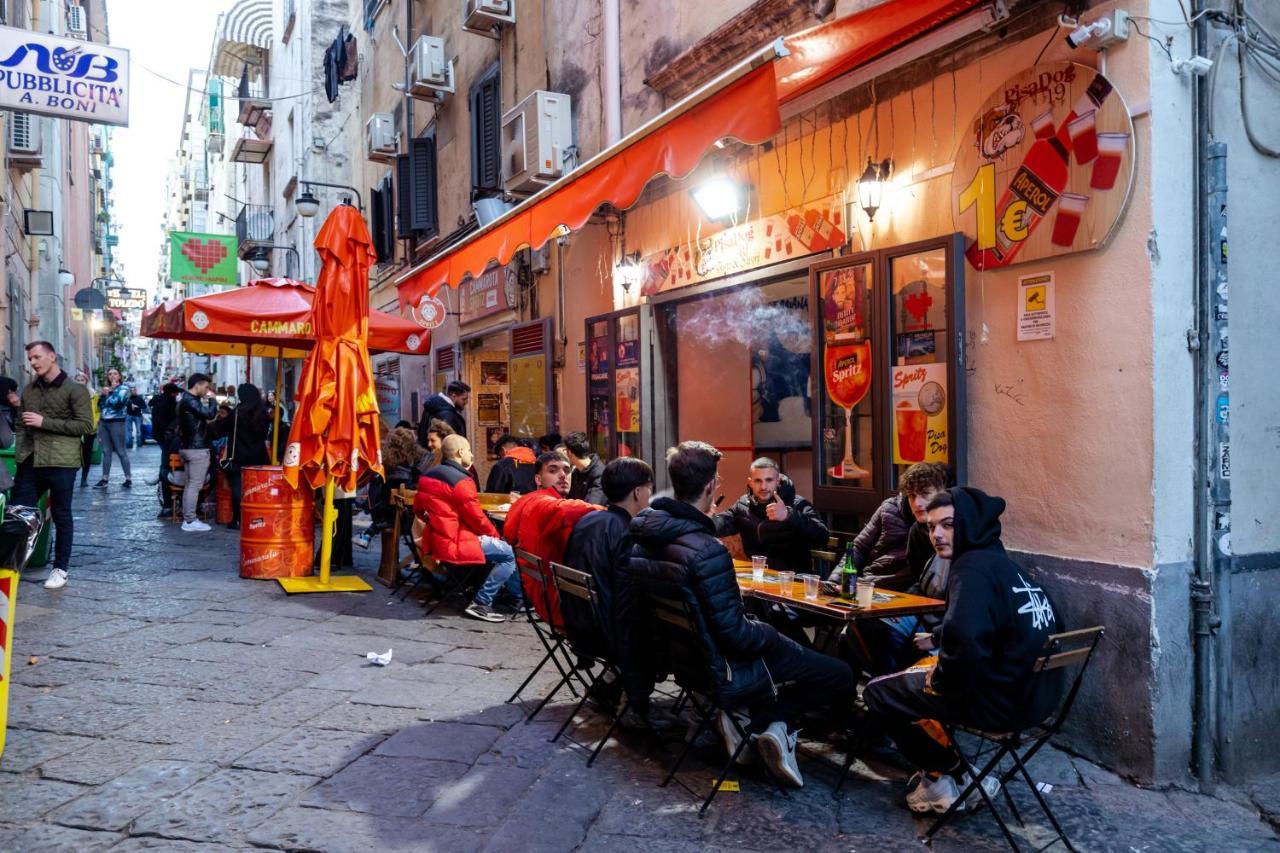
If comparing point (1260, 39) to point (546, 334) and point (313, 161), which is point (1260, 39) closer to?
point (546, 334)

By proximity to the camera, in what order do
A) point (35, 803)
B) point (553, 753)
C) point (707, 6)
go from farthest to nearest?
point (707, 6)
point (553, 753)
point (35, 803)

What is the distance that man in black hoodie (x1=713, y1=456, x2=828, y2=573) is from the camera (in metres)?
5.35

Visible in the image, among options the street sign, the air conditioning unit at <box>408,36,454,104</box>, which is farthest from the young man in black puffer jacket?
the street sign

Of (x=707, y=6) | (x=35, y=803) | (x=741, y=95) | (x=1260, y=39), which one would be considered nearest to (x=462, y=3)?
(x=707, y=6)

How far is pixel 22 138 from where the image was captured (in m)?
13.1

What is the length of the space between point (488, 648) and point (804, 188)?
356cm

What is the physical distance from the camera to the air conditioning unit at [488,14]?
1086cm

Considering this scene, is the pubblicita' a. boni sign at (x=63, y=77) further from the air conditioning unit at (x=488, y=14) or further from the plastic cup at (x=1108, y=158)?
the plastic cup at (x=1108, y=158)

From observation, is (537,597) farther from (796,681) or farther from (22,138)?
(22,138)

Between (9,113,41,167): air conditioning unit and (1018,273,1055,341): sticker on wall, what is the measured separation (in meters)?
13.6

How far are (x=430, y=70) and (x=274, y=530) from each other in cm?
757

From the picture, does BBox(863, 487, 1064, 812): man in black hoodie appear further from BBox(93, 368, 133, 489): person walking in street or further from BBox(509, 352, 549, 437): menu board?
BBox(93, 368, 133, 489): person walking in street

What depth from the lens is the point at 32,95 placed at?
8.12 metres

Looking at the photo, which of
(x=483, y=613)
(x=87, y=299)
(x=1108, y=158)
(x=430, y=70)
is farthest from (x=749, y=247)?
(x=87, y=299)
